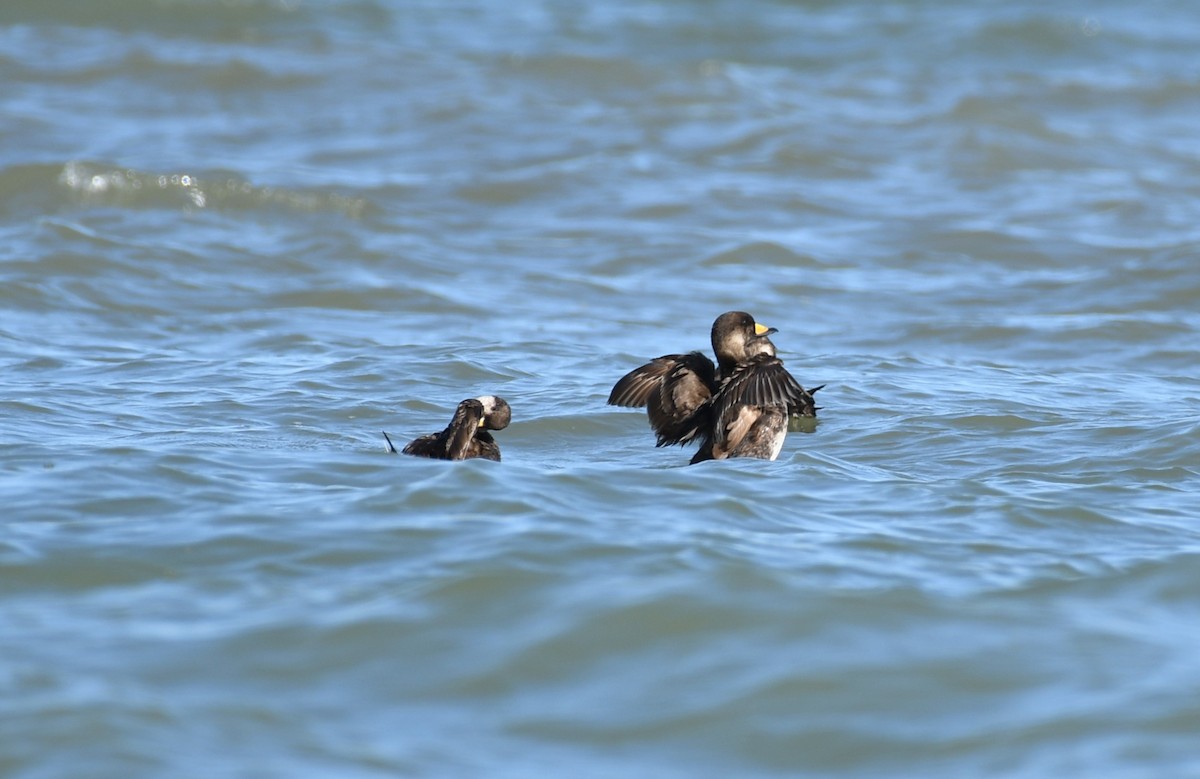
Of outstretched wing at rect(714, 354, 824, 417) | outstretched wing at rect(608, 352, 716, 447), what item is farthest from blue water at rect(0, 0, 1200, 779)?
outstretched wing at rect(714, 354, 824, 417)

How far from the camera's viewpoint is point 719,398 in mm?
7375

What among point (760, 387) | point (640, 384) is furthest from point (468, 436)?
point (760, 387)

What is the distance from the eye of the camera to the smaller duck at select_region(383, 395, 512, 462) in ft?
22.5

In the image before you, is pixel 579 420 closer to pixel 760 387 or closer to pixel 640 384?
pixel 640 384

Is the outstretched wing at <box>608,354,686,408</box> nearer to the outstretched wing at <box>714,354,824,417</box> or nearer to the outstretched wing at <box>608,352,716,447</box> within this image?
the outstretched wing at <box>608,352,716,447</box>

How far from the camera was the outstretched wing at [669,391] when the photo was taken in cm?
775

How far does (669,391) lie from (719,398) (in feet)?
1.43

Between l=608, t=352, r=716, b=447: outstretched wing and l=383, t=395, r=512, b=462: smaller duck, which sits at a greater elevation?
l=608, t=352, r=716, b=447: outstretched wing

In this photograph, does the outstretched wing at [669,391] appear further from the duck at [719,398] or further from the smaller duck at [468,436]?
the smaller duck at [468,436]

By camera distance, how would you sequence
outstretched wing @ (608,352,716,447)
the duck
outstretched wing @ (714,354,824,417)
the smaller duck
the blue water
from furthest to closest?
1. outstretched wing @ (608,352,716,447)
2. the duck
3. outstretched wing @ (714,354,824,417)
4. the smaller duck
5. the blue water

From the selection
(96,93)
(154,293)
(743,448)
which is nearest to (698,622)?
(743,448)

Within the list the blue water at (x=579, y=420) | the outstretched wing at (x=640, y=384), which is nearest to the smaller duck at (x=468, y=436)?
the blue water at (x=579, y=420)

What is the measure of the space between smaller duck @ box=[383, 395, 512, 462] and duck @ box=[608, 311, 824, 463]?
2.58ft

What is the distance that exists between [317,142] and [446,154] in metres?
1.46
